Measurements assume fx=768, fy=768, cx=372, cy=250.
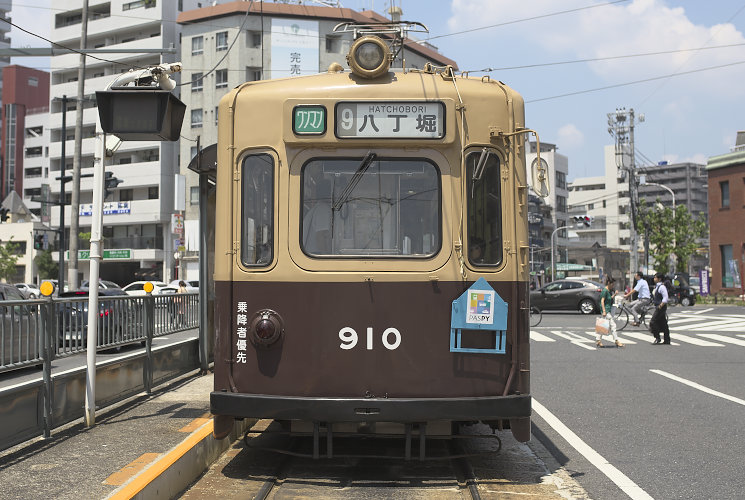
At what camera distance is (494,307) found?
560 cm

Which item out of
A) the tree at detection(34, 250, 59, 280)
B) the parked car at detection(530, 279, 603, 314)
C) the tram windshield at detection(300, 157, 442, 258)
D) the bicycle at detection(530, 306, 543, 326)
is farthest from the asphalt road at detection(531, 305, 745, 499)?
the tree at detection(34, 250, 59, 280)

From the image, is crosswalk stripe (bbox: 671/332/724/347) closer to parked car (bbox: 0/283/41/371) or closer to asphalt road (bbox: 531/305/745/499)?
asphalt road (bbox: 531/305/745/499)

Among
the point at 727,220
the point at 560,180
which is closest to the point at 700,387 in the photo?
the point at 727,220

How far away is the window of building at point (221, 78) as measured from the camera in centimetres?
5719

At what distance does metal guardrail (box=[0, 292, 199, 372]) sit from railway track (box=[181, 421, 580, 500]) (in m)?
1.81

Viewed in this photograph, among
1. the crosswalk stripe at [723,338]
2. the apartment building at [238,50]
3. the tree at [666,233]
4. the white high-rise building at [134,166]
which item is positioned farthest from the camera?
the white high-rise building at [134,166]

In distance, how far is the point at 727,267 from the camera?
49.9 metres

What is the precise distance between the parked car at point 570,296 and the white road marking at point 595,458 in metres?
22.2

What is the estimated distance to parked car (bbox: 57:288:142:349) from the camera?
23.4 ft

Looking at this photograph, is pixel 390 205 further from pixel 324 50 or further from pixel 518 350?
pixel 324 50

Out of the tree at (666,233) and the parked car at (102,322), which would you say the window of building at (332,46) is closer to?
the tree at (666,233)

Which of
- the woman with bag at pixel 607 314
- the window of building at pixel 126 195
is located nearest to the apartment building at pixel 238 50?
the window of building at pixel 126 195

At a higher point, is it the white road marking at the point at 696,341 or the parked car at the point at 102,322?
the parked car at the point at 102,322

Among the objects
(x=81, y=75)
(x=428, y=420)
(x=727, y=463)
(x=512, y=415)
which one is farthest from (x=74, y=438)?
(x=81, y=75)
